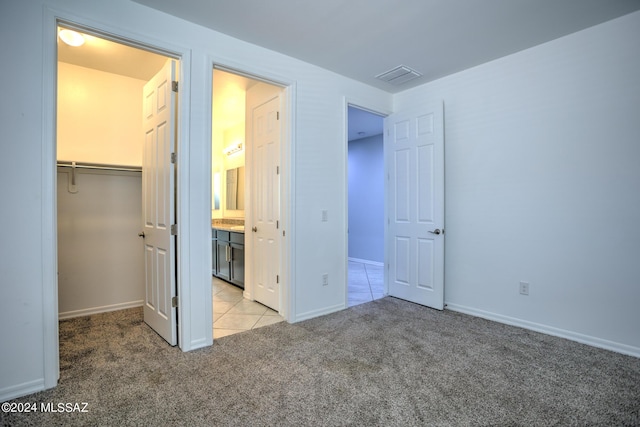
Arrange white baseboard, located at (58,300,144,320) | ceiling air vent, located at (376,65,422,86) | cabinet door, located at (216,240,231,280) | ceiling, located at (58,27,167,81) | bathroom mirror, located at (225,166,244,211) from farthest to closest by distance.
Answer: bathroom mirror, located at (225,166,244,211) → cabinet door, located at (216,240,231,280) → ceiling air vent, located at (376,65,422,86) → white baseboard, located at (58,300,144,320) → ceiling, located at (58,27,167,81)

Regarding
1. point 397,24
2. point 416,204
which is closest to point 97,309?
point 416,204

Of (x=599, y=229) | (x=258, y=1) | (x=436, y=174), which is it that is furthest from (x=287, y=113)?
(x=599, y=229)

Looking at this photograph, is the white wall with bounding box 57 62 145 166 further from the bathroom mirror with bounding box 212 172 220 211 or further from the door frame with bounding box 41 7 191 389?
the bathroom mirror with bounding box 212 172 220 211

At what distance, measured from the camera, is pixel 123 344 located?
2549 millimetres

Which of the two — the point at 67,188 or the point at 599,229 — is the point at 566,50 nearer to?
the point at 599,229

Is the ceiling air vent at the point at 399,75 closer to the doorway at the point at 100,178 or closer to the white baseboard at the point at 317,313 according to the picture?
the doorway at the point at 100,178

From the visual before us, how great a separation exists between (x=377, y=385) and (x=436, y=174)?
2273 millimetres

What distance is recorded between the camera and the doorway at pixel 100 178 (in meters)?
3.18

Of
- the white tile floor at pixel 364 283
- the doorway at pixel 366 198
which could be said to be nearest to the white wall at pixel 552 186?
the white tile floor at pixel 364 283

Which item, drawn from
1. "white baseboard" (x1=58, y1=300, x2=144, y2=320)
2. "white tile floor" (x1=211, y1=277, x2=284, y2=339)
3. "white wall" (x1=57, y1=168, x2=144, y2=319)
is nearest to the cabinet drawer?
"white tile floor" (x1=211, y1=277, x2=284, y2=339)

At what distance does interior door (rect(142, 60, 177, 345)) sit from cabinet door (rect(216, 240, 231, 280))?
164 centimetres

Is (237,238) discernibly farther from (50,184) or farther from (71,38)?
(71,38)

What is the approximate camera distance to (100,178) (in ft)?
11.1

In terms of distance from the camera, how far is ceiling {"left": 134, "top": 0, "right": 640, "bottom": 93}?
223cm
